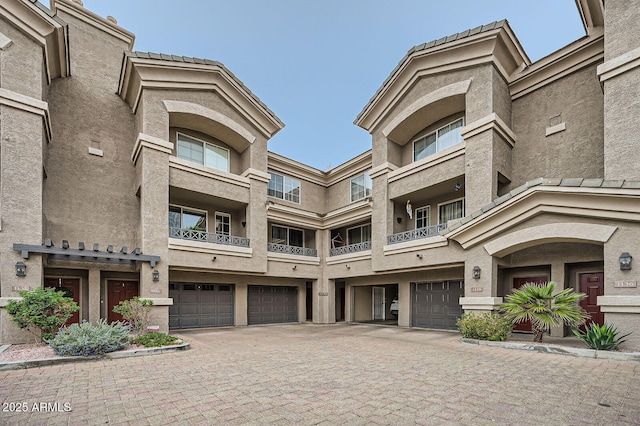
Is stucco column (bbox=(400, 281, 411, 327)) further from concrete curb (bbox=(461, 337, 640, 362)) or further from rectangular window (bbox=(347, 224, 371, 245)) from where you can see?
concrete curb (bbox=(461, 337, 640, 362))

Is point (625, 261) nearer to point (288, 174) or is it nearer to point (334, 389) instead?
point (334, 389)

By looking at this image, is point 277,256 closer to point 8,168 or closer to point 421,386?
point 8,168

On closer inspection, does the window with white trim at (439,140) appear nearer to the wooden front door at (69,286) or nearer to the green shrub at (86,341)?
the green shrub at (86,341)

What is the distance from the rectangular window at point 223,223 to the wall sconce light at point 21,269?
876cm

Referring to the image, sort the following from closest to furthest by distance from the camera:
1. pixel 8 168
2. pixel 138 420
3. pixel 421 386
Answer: pixel 138 420
pixel 421 386
pixel 8 168

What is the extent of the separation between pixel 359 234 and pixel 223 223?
8.80 metres

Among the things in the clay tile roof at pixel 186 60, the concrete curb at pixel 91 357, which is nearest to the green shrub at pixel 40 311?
the concrete curb at pixel 91 357

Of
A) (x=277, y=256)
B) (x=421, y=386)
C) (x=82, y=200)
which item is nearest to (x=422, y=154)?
(x=277, y=256)

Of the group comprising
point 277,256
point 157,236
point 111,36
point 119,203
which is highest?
point 111,36

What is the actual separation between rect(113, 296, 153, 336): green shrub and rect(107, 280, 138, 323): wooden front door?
9.59ft

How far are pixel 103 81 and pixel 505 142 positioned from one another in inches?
768

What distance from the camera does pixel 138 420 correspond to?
5082mm

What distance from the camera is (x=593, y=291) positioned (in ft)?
40.4

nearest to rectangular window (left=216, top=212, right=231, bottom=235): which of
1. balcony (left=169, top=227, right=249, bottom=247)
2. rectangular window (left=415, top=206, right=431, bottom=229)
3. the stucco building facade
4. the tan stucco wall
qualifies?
the stucco building facade
